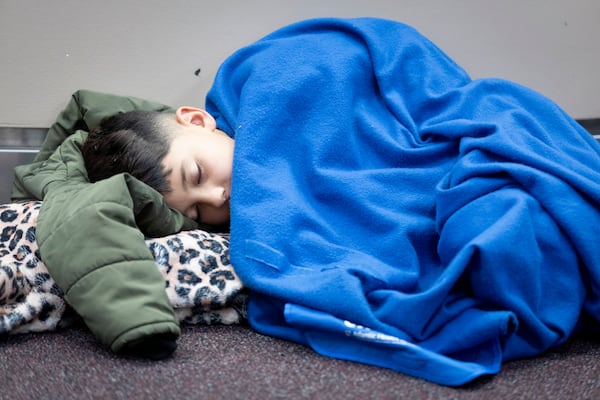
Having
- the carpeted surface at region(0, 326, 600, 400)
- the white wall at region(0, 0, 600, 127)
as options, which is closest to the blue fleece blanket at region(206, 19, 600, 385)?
the carpeted surface at region(0, 326, 600, 400)

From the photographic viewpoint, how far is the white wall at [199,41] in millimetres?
1104

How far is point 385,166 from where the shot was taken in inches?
35.4

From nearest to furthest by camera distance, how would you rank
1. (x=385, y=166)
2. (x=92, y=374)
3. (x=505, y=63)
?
(x=92, y=374) → (x=385, y=166) → (x=505, y=63)

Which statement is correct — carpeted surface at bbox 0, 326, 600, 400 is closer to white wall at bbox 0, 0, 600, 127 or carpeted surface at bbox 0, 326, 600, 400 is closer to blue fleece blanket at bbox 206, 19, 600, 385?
blue fleece blanket at bbox 206, 19, 600, 385

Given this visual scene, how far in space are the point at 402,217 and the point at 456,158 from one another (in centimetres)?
13

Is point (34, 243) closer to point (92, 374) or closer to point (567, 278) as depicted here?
point (92, 374)

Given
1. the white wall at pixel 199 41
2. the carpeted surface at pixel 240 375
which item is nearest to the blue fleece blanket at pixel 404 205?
the carpeted surface at pixel 240 375

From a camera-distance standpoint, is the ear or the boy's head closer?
the boy's head

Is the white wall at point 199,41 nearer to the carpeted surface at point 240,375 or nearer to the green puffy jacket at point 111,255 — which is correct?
the green puffy jacket at point 111,255

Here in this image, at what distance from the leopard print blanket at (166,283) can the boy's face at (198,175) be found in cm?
9

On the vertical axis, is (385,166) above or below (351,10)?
below

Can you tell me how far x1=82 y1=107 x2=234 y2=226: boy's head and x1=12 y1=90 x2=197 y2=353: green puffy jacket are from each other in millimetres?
50

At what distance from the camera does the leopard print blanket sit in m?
0.75

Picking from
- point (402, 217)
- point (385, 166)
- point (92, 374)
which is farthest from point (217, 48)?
point (92, 374)
